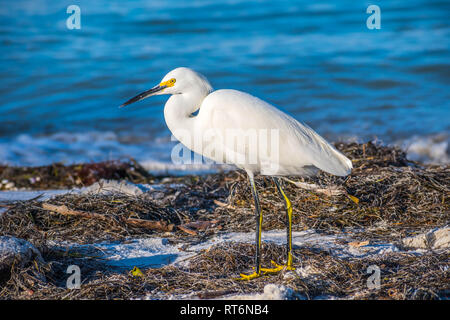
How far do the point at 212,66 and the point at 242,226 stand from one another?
851cm

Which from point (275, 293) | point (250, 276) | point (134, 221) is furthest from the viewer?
point (134, 221)

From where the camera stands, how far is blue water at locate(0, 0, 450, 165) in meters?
8.83

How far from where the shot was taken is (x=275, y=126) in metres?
3.38

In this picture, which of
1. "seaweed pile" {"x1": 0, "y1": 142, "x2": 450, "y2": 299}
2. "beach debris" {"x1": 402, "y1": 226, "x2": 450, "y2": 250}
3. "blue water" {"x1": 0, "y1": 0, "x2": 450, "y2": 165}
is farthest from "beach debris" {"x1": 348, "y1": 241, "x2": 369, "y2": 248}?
"blue water" {"x1": 0, "y1": 0, "x2": 450, "y2": 165}

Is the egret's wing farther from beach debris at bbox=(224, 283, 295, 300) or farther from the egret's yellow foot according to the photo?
beach debris at bbox=(224, 283, 295, 300)

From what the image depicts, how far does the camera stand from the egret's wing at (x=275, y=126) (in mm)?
3311

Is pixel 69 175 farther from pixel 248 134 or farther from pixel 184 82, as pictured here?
pixel 248 134

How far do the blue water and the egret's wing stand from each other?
161 inches

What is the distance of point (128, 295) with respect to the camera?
9.24ft

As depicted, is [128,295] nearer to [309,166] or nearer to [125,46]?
[309,166]

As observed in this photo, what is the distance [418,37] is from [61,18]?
1114 cm

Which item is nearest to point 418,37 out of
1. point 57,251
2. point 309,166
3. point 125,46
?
point 125,46

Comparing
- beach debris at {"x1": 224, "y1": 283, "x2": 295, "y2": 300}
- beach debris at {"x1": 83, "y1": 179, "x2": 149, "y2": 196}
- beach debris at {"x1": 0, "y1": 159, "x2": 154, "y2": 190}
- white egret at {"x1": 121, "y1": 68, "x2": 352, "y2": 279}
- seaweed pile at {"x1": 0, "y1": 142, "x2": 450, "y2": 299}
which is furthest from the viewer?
beach debris at {"x1": 0, "y1": 159, "x2": 154, "y2": 190}

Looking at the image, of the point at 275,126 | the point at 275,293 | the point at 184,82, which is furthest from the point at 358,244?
the point at 184,82
